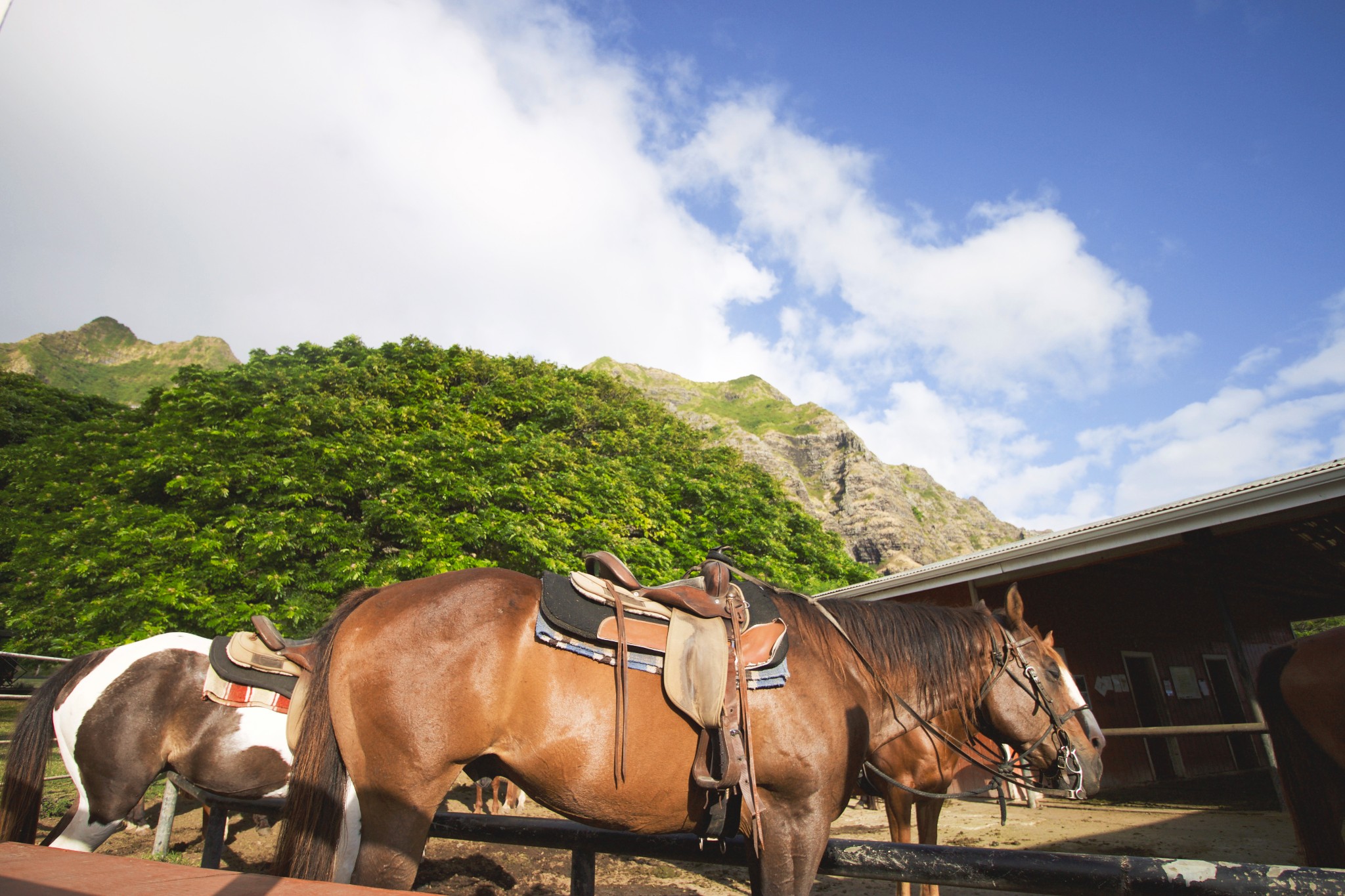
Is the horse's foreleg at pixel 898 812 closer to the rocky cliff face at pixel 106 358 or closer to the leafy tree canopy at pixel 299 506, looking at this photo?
the leafy tree canopy at pixel 299 506

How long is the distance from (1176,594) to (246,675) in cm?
1560

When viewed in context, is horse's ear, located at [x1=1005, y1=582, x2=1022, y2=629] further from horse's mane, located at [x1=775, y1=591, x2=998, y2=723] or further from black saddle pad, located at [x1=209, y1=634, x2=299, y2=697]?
black saddle pad, located at [x1=209, y1=634, x2=299, y2=697]

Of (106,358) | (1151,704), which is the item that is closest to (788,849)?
(1151,704)

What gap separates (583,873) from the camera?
84.9 inches

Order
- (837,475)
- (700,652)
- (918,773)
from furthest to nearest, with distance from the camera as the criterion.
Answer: (837,475) → (918,773) → (700,652)

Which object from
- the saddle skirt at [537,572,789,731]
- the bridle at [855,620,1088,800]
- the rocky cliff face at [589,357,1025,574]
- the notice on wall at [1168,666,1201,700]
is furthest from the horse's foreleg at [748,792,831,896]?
the rocky cliff face at [589,357,1025,574]

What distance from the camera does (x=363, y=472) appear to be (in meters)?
10.5

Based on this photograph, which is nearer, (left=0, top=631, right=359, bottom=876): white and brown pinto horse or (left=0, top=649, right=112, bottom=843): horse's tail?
(left=0, top=649, right=112, bottom=843): horse's tail

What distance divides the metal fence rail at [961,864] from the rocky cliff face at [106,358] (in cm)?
5160

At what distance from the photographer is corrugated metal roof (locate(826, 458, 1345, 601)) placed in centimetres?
496

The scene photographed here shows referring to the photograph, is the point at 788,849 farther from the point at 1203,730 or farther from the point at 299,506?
the point at 299,506

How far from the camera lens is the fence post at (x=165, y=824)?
17.6ft

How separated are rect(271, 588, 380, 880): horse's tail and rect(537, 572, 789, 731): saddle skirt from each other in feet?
2.83

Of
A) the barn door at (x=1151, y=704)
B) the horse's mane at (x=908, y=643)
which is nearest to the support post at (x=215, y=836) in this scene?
the horse's mane at (x=908, y=643)
